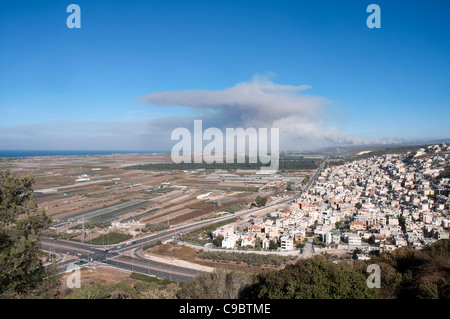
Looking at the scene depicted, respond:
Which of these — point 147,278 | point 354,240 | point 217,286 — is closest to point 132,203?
point 147,278

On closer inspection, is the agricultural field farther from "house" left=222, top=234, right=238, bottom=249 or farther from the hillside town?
"house" left=222, top=234, right=238, bottom=249

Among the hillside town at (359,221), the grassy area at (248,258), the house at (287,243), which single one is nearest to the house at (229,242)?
the hillside town at (359,221)

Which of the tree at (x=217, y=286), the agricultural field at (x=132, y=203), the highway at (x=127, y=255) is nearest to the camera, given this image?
the tree at (x=217, y=286)

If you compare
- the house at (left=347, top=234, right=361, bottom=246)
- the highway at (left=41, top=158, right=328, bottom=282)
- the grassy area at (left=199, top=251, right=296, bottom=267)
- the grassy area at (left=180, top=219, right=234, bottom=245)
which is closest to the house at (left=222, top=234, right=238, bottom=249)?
the grassy area at (left=199, top=251, right=296, bottom=267)

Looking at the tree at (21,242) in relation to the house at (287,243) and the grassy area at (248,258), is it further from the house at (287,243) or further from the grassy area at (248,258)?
the house at (287,243)

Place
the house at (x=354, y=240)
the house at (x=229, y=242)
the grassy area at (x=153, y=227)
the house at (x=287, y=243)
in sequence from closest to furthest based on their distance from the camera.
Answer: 1. the house at (x=287, y=243)
2. the house at (x=229, y=242)
3. the house at (x=354, y=240)
4. the grassy area at (x=153, y=227)

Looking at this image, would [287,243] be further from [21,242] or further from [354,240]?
[21,242]
